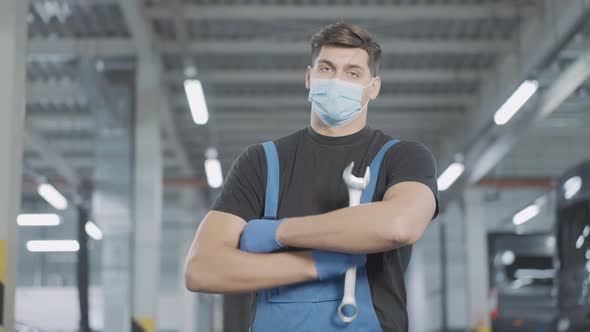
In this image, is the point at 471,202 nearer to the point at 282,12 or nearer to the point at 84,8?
the point at 282,12

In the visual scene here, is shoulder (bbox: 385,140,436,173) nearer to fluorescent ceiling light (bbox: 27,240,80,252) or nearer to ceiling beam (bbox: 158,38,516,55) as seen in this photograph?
fluorescent ceiling light (bbox: 27,240,80,252)

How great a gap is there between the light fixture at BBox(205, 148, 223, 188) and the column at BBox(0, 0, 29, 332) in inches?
239

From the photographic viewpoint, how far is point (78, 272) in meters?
6.79

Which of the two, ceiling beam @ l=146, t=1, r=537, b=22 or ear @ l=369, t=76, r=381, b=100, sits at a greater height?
ceiling beam @ l=146, t=1, r=537, b=22

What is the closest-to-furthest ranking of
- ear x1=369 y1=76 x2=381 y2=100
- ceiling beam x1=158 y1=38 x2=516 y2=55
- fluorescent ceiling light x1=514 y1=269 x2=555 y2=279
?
ear x1=369 y1=76 x2=381 y2=100 < ceiling beam x1=158 y1=38 x2=516 y2=55 < fluorescent ceiling light x1=514 y1=269 x2=555 y2=279

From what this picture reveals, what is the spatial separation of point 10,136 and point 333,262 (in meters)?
4.48

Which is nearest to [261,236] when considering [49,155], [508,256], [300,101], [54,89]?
[508,256]

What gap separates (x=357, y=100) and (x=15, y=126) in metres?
4.34

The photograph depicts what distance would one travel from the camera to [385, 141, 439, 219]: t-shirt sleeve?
1683 mm

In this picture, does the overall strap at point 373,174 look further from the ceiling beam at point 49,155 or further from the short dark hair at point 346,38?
the ceiling beam at point 49,155

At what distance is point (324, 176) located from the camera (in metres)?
1.69

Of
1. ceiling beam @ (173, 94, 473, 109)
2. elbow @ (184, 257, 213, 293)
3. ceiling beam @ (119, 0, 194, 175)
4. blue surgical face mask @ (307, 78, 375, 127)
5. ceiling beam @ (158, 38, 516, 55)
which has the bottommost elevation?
elbow @ (184, 257, 213, 293)

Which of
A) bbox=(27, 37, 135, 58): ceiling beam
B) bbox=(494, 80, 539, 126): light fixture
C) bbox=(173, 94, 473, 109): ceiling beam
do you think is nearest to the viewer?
bbox=(494, 80, 539, 126): light fixture

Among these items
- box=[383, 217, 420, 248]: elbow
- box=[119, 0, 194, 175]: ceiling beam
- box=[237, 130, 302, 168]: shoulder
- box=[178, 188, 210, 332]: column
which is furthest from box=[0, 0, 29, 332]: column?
box=[178, 188, 210, 332]: column
